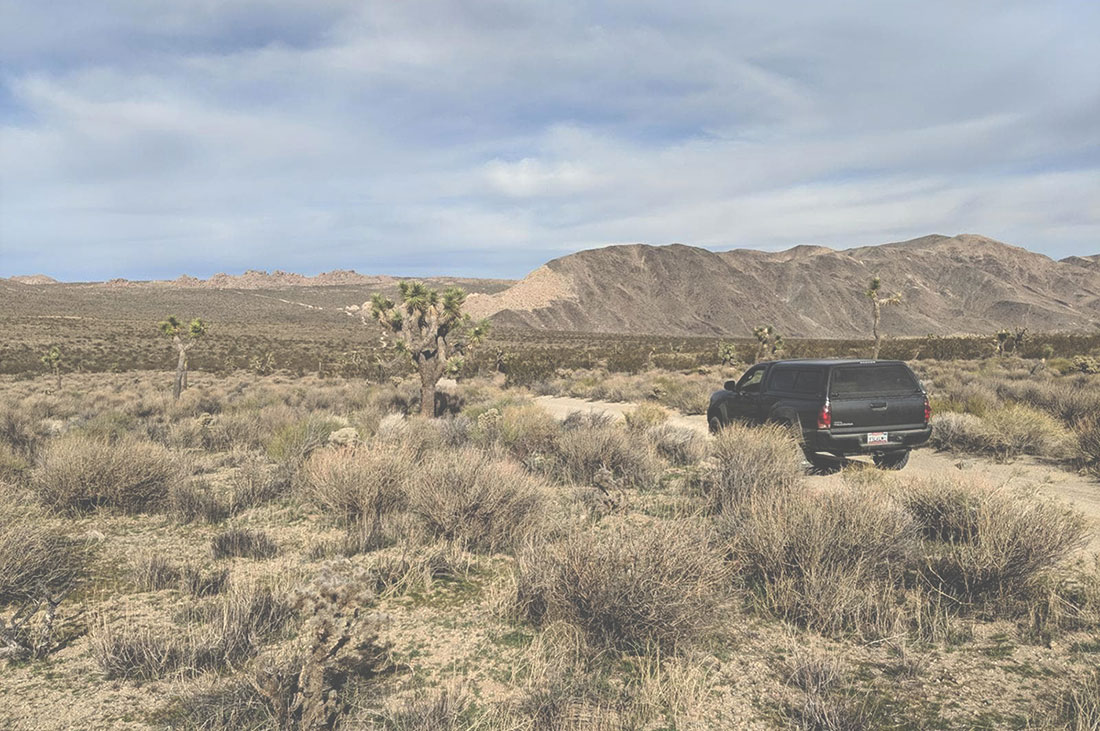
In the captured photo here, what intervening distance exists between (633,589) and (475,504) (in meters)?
2.79

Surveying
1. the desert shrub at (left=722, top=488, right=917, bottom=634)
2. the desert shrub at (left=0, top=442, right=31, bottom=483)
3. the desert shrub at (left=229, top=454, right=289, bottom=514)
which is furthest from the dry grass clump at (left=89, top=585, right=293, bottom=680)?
the desert shrub at (left=0, top=442, right=31, bottom=483)

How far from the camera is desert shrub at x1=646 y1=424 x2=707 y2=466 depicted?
1132 centimetres

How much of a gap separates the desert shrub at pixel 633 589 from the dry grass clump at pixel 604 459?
4.35 meters

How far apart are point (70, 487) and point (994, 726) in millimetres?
9529

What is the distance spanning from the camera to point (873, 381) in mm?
9734

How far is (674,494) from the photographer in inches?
336

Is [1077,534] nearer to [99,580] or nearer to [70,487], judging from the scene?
[99,580]

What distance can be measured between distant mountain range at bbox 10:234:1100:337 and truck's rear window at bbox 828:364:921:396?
4198 inches

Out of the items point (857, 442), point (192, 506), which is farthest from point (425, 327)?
point (857, 442)

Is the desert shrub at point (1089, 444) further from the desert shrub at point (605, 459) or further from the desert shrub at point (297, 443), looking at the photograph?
the desert shrub at point (297, 443)

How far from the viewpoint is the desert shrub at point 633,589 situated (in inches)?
173

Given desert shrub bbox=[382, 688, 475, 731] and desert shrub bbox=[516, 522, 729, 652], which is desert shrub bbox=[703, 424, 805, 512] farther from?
desert shrub bbox=[382, 688, 475, 731]

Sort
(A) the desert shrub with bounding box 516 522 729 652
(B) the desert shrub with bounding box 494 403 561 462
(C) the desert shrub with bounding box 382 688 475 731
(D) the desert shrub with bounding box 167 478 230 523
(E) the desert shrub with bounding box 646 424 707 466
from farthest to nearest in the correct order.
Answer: (B) the desert shrub with bounding box 494 403 561 462 < (E) the desert shrub with bounding box 646 424 707 466 < (D) the desert shrub with bounding box 167 478 230 523 < (A) the desert shrub with bounding box 516 522 729 652 < (C) the desert shrub with bounding box 382 688 475 731

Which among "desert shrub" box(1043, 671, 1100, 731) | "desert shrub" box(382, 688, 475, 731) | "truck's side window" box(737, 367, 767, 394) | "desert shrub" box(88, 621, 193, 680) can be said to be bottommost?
"desert shrub" box(88, 621, 193, 680)
